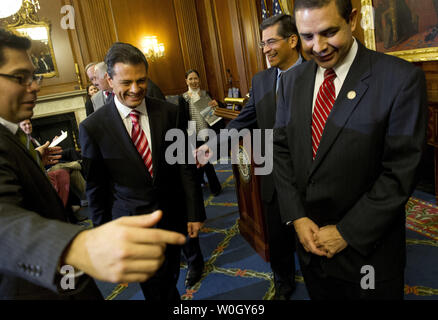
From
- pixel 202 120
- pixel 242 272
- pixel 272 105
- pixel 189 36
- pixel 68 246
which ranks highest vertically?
pixel 189 36

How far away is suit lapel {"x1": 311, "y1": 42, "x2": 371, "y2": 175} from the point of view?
3.95ft

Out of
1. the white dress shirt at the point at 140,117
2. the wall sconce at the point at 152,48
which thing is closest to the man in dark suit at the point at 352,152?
the white dress shirt at the point at 140,117

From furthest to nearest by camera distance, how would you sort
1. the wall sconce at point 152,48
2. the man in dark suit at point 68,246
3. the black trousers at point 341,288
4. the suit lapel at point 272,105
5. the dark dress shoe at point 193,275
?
the wall sconce at point 152,48 < the dark dress shoe at point 193,275 < the suit lapel at point 272,105 < the black trousers at point 341,288 < the man in dark suit at point 68,246

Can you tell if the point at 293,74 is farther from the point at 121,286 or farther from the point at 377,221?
the point at 121,286

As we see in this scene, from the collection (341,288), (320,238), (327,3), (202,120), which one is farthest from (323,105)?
(202,120)

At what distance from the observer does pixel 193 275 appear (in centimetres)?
276

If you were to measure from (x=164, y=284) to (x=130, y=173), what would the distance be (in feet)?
2.30

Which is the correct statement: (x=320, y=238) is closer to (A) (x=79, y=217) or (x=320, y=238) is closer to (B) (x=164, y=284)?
(B) (x=164, y=284)

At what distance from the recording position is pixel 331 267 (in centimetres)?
133

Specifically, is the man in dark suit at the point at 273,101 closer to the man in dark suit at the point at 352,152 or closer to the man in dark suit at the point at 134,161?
the man in dark suit at the point at 134,161

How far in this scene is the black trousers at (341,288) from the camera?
4.10 feet

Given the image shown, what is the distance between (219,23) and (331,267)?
7.15 metres

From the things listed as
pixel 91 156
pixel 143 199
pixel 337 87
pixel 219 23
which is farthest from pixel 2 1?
pixel 219 23

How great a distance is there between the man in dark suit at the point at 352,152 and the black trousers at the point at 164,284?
85 centimetres
